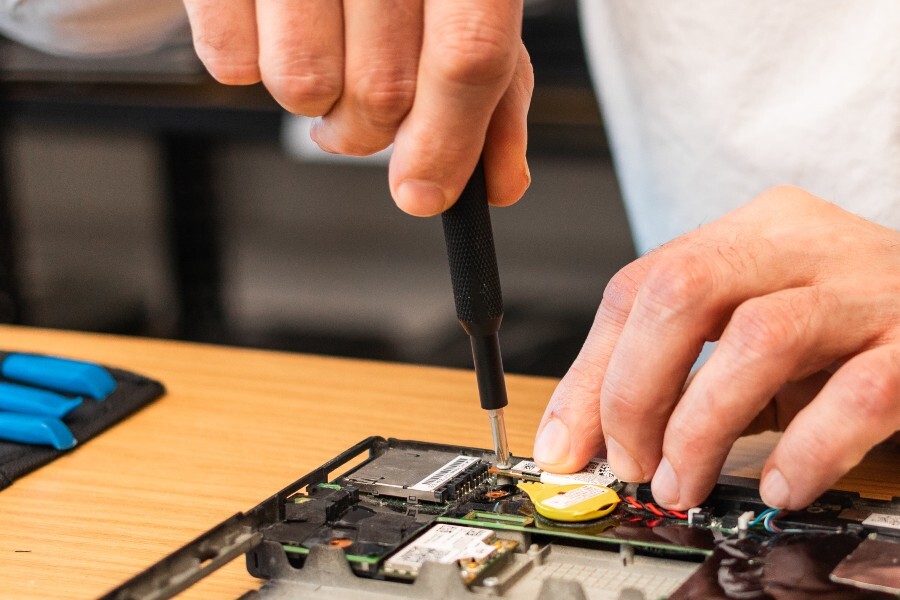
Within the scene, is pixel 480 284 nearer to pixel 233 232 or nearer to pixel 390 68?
pixel 390 68

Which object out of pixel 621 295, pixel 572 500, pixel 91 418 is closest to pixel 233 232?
pixel 91 418

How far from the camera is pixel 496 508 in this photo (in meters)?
0.64

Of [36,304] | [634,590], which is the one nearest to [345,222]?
[36,304]

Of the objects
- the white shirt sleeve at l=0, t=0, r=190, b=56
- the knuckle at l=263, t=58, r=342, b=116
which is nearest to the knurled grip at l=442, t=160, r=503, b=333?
the knuckle at l=263, t=58, r=342, b=116

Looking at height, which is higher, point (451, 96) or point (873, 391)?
point (451, 96)

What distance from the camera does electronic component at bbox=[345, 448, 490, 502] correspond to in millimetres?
650

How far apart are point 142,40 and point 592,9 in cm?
50

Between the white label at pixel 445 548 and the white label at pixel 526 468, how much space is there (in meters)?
0.09

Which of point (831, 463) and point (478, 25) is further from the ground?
point (478, 25)

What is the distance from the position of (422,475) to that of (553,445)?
0.09 m

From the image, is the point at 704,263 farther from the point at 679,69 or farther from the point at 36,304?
the point at 36,304

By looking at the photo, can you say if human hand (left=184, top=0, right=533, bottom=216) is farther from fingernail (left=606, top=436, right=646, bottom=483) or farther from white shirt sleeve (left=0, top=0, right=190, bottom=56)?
white shirt sleeve (left=0, top=0, right=190, bottom=56)

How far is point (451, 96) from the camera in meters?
0.53

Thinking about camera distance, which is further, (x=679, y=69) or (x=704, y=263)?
(x=679, y=69)
